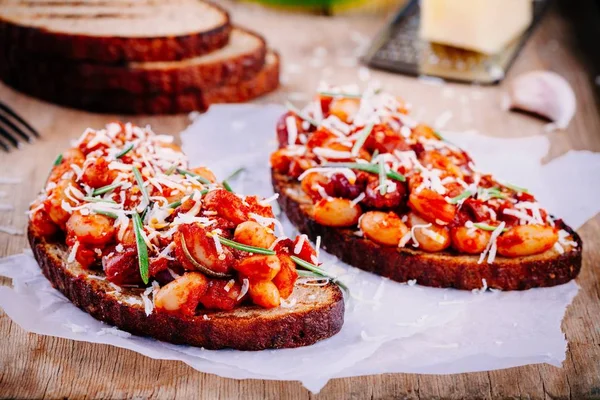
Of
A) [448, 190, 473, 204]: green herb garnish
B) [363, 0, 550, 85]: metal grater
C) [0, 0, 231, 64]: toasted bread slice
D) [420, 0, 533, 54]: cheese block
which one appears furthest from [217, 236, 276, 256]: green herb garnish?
[420, 0, 533, 54]: cheese block

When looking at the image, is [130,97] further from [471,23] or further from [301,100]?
[471,23]

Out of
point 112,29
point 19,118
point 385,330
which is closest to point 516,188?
point 385,330

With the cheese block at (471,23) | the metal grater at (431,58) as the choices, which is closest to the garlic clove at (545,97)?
the metal grater at (431,58)

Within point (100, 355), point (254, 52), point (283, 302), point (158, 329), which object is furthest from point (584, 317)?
point (254, 52)

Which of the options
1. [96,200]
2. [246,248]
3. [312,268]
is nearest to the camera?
[246,248]

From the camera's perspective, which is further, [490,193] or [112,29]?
[112,29]

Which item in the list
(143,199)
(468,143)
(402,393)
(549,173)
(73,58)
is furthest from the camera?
(73,58)

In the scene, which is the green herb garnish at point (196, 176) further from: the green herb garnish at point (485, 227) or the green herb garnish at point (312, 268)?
the green herb garnish at point (485, 227)

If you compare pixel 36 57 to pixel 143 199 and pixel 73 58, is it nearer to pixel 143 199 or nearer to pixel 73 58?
pixel 73 58
